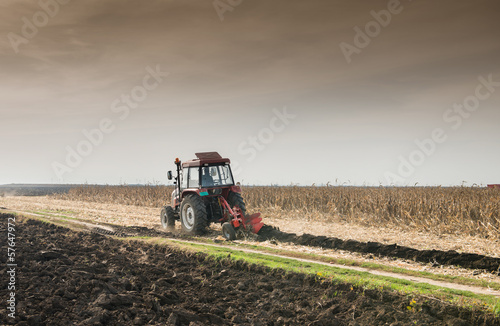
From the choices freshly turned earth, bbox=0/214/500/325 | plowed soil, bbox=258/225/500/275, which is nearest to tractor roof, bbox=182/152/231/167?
plowed soil, bbox=258/225/500/275

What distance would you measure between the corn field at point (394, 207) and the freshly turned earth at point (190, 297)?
8.40m

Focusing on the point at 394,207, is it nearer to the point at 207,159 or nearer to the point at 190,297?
the point at 207,159

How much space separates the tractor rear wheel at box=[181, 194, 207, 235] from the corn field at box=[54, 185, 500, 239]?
6.39 m

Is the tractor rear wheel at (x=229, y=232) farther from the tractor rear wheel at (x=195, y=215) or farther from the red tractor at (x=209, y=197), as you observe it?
the tractor rear wheel at (x=195, y=215)

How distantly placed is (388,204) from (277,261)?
923 centimetres

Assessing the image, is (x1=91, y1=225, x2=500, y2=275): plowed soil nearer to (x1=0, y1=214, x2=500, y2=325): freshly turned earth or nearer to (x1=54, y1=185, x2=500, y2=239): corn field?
(x1=0, y1=214, x2=500, y2=325): freshly turned earth

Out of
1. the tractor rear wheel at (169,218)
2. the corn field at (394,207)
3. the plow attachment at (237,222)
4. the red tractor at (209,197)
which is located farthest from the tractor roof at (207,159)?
the corn field at (394,207)

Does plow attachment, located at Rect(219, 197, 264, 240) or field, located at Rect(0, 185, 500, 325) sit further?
plow attachment, located at Rect(219, 197, 264, 240)

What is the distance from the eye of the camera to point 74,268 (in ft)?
28.8

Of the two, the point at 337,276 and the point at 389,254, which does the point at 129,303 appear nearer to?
the point at 337,276

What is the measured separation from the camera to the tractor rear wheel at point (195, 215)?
13.7 m

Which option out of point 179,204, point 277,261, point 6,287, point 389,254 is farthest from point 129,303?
point 179,204

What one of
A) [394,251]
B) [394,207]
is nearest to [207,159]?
[394,251]

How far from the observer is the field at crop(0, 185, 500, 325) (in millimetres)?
6379
